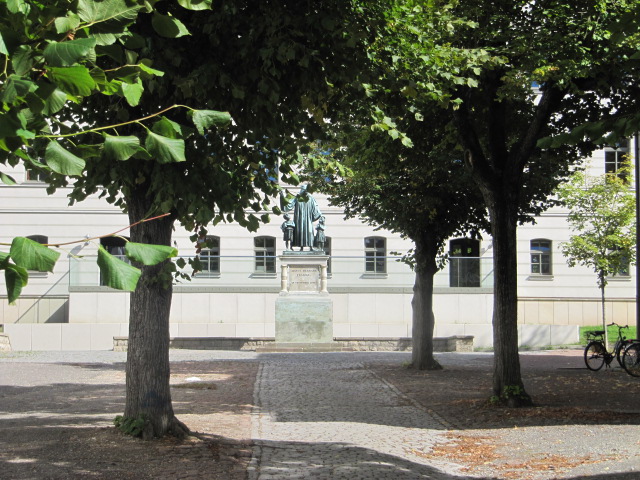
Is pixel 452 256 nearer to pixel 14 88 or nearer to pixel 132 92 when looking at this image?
pixel 132 92

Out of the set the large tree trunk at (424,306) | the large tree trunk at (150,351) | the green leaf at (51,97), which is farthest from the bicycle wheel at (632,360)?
the green leaf at (51,97)

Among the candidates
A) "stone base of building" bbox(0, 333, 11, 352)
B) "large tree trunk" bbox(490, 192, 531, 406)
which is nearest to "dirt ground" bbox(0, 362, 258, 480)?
"large tree trunk" bbox(490, 192, 531, 406)

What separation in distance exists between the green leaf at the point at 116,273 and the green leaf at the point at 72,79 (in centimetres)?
68

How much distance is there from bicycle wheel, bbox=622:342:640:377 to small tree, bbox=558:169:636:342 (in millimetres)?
12119

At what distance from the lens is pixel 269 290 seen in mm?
34250

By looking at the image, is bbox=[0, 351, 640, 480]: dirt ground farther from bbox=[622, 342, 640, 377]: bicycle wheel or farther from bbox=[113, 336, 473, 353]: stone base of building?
bbox=[113, 336, 473, 353]: stone base of building

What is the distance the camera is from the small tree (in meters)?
30.9

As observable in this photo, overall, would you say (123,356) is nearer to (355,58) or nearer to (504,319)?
(504,319)

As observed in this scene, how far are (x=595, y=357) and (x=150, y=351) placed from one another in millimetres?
13773

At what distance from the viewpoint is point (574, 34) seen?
1206 centimetres

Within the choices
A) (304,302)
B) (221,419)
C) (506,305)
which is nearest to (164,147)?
(221,419)

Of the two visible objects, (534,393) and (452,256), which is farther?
(452,256)

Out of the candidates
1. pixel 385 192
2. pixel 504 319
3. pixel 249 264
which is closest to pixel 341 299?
pixel 249 264

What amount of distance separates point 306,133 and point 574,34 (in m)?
4.73
